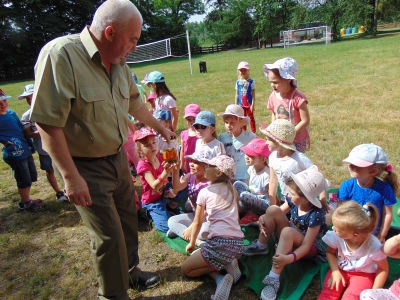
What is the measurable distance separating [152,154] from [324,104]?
684 centimetres

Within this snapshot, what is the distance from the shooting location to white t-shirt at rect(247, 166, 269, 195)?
11.8ft

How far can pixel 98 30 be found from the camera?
199cm

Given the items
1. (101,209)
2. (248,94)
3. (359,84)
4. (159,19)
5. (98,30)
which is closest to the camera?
(98,30)

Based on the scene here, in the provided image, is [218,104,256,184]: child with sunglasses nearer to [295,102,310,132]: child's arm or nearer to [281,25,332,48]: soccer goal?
[295,102,310,132]: child's arm

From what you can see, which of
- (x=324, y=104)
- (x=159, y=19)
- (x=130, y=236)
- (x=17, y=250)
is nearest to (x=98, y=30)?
(x=130, y=236)

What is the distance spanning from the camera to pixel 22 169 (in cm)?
422

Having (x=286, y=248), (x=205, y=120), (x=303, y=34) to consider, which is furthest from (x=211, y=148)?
(x=303, y=34)

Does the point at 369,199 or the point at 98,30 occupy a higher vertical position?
the point at 98,30

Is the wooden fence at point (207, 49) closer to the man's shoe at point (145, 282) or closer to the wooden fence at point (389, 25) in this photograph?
the wooden fence at point (389, 25)

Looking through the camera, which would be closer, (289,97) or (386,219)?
(386,219)

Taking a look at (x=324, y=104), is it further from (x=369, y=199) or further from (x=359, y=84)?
(x=369, y=199)

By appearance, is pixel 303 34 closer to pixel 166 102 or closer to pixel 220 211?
pixel 166 102

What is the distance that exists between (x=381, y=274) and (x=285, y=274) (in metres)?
0.79

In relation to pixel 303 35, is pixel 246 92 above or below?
below
